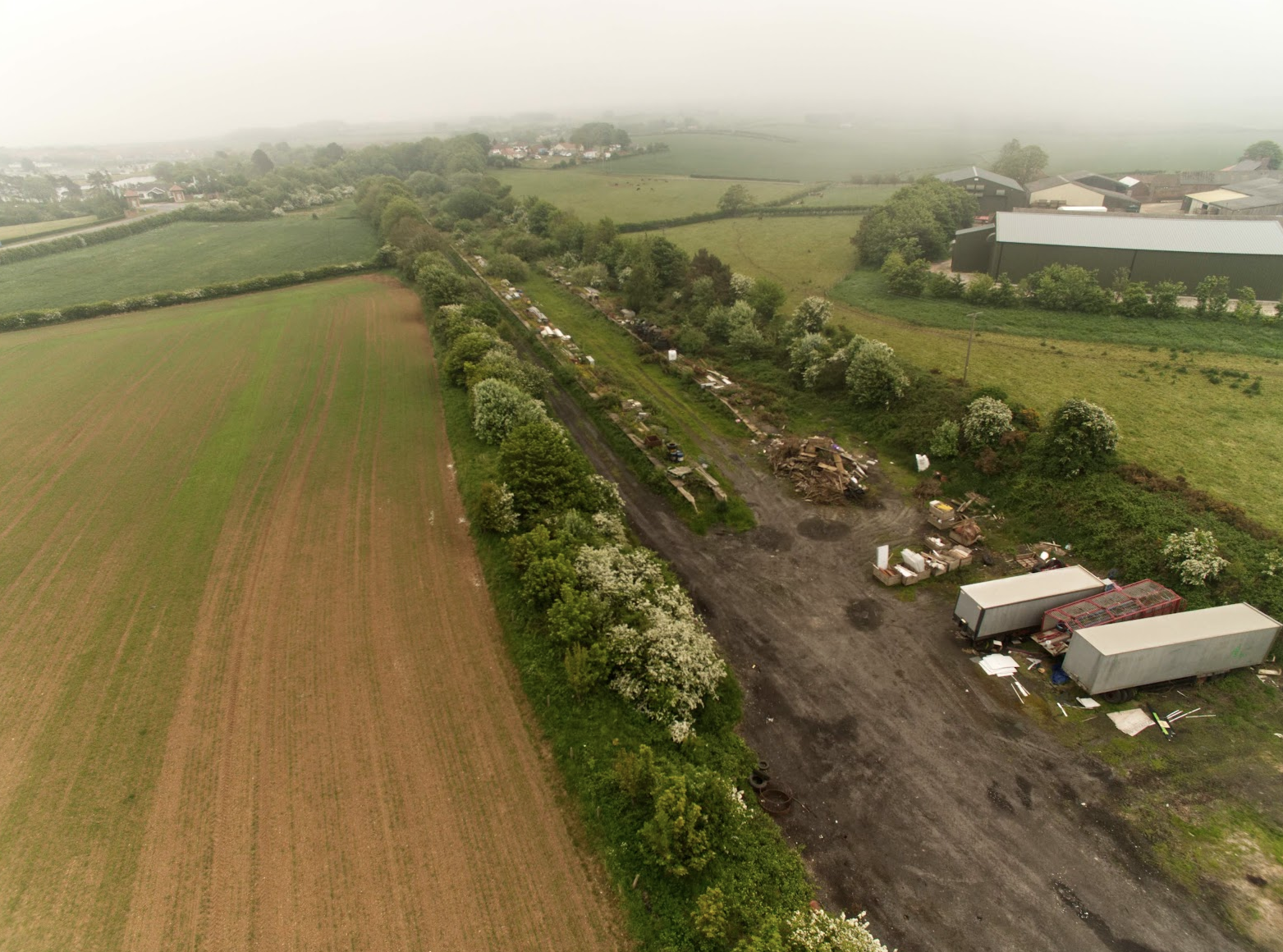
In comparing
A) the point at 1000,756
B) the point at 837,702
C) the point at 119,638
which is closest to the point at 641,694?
the point at 837,702

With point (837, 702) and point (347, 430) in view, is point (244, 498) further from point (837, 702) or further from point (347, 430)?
point (837, 702)

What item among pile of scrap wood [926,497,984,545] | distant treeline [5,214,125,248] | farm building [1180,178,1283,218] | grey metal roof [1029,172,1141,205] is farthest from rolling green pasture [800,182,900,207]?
distant treeline [5,214,125,248]

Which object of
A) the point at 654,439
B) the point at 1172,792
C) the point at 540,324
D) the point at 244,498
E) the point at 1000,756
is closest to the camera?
the point at 1172,792

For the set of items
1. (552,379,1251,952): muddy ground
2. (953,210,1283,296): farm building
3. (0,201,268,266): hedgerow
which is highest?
(0,201,268,266): hedgerow

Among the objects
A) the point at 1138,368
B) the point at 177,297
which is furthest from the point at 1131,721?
the point at 177,297

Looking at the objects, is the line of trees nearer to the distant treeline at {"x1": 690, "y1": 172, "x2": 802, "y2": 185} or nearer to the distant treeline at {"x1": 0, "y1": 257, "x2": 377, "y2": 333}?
the distant treeline at {"x1": 690, "y1": 172, "x2": 802, "y2": 185}

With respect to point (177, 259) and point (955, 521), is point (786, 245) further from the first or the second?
point (177, 259)
